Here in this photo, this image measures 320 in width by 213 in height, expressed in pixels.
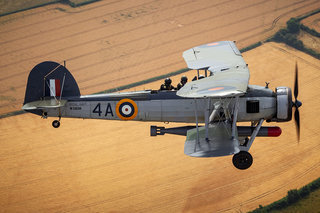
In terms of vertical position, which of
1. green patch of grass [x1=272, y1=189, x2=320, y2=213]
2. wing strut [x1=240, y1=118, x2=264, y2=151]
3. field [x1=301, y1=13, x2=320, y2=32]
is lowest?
green patch of grass [x1=272, y1=189, x2=320, y2=213]

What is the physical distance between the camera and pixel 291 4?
60969 mm

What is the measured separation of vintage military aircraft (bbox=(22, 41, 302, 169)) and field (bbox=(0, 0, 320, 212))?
5.84 meters

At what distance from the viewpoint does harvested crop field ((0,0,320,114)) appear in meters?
51.7

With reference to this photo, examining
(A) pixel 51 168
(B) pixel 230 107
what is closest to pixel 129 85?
(A) pixel 51 168

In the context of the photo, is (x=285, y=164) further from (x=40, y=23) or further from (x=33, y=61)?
(x=40, y=23)

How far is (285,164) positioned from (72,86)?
14.7 metres

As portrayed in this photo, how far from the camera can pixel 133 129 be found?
139 feet

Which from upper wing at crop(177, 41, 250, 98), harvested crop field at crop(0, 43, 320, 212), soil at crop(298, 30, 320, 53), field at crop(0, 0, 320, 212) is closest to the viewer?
upper wing at crop(177, 41, 250, 98)

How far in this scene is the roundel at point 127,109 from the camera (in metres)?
32.0

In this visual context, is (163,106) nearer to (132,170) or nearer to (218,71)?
(218,71)

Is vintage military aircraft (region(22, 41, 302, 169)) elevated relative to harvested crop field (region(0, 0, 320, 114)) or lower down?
lower down

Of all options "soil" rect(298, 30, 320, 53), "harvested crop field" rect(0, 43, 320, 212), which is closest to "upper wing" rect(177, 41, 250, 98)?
"harvested crop field" rect(0, 43, 320, 212)

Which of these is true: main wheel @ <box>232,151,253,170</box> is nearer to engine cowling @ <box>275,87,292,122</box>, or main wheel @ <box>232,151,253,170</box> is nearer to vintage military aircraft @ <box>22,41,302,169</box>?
vintage military aircraft @ <box>22,41,302,169</box>

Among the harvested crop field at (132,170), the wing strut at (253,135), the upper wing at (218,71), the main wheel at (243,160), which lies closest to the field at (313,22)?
the harvested crop field at (132,170)
